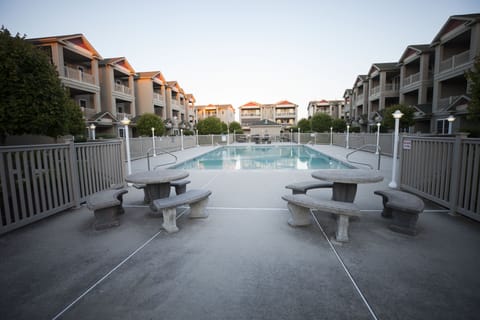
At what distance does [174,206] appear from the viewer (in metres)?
3.56

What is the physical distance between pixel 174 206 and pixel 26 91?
6411mm

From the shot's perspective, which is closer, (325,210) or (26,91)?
(325,210)

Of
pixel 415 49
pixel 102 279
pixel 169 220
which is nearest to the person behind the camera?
pixel 102 279

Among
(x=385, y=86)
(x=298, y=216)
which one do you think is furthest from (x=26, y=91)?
(x=385, y=86)

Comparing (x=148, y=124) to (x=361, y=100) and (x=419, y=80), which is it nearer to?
(x=419, y=80)

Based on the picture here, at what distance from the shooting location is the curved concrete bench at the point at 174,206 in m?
3.54

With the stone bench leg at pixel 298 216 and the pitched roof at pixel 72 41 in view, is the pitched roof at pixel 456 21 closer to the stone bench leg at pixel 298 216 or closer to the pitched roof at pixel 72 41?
the stone bench leg at pixel 298 216

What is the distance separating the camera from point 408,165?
5699 mm

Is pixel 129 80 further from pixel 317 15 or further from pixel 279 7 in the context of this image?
pixel 317 15

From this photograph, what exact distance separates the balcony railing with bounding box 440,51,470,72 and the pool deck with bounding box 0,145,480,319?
19042mm

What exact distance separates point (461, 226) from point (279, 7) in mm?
22018

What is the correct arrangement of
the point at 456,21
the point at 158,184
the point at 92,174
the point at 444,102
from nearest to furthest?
the point at 158,184 → the point at 92,174 → the point at 456,21 → the point at 444,102

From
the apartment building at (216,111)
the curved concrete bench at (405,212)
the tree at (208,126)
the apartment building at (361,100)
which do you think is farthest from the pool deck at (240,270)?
the apartment building at (216,111)

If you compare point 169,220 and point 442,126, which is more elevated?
point 442,126
